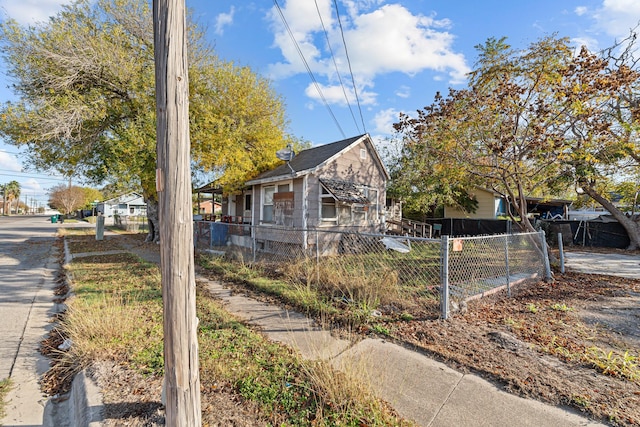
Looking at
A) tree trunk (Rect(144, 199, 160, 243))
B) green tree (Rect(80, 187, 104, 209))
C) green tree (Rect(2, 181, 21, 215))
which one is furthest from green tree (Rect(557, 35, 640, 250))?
green tree (Rect(2, 181, 21, 215))

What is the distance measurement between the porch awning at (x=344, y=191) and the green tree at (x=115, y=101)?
334cm

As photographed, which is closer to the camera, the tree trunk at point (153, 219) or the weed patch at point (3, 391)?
the weed patch at point (3, 391)

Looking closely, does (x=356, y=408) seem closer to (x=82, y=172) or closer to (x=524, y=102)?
(x=524, y=102)

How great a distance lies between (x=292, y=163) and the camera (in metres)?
13.9

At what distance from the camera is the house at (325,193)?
11250mm

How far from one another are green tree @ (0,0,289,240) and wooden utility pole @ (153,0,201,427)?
919 cm

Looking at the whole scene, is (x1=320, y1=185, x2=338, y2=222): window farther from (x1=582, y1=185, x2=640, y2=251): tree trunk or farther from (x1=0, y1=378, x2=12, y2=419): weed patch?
(x1=582, y1=185, x2=640, y2=251): tree trunk

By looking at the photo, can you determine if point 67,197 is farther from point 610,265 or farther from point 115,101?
point 610,265

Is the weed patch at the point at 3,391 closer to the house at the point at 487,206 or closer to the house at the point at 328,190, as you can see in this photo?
the house at the point at 328,190

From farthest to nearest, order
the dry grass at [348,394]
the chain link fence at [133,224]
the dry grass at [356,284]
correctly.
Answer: the chain link fence at [133,224] < the dry grass at [356,284] < the dry grass at [348,394]

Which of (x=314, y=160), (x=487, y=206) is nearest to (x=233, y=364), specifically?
(x=314, y=160)

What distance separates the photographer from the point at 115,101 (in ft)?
37.7

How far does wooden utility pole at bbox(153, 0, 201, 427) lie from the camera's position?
200 centimetres

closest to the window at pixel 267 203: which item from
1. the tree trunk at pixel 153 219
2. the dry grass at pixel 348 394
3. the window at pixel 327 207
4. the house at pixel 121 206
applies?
the window at pixel 327 207
